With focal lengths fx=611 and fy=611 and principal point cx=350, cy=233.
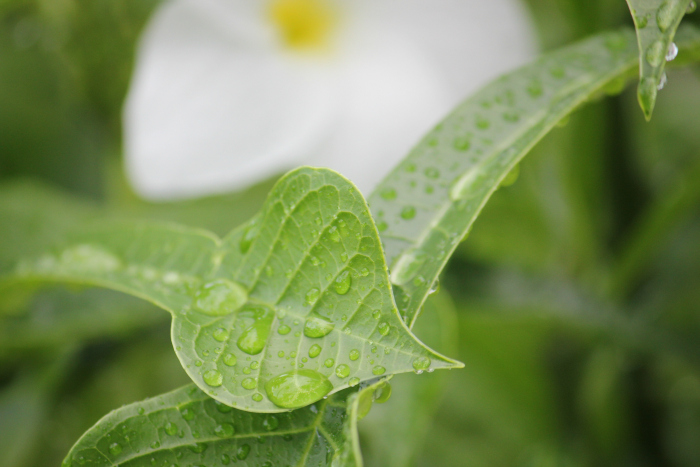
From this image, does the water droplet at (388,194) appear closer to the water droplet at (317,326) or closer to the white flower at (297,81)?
the water droplet at (317,326)

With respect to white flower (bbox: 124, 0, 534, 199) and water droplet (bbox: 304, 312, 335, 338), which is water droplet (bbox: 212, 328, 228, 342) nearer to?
water droplet (bbox: 304, 312, 335, 338)

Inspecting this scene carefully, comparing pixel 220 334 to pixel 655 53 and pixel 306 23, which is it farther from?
pixel 306 23

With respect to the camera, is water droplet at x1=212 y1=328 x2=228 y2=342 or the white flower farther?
the white flower

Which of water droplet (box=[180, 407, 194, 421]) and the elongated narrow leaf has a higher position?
the elongated narrow leaf

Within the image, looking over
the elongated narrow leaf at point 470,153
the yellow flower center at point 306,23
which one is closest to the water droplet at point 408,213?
the elongated narrow leaf at point 470,153

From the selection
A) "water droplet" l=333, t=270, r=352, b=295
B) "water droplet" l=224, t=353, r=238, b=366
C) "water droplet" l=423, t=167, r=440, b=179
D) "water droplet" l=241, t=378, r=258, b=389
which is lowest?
"water droplet" l=224, t=353, r=238, b=366

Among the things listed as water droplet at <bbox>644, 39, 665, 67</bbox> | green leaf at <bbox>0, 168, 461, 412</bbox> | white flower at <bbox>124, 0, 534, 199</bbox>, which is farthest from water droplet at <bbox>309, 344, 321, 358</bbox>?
white flower at <bbox>124, 0, 534, 199</bbox>

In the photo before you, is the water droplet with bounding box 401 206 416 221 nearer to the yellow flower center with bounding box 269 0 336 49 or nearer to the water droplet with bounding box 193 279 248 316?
the water droplet with bounding box 193 279 248 316

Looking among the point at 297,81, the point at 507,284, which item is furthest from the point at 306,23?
the point at 507,284
